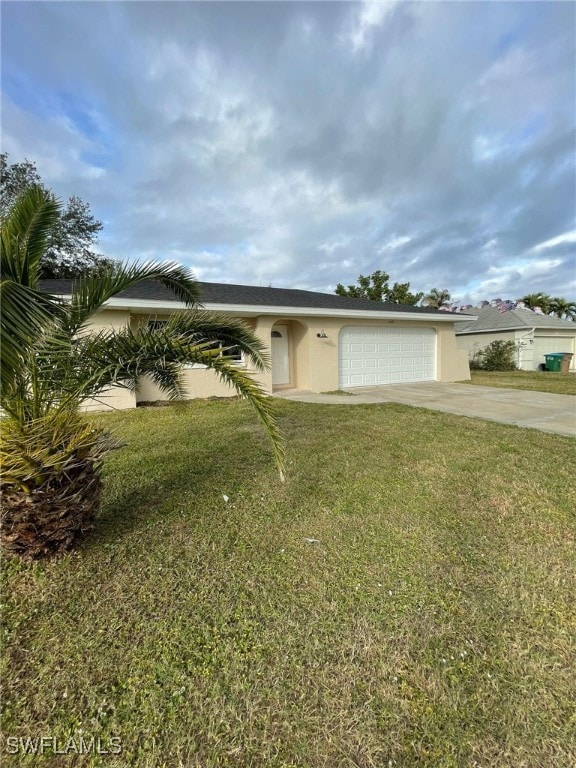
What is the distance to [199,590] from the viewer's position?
8.79 ft

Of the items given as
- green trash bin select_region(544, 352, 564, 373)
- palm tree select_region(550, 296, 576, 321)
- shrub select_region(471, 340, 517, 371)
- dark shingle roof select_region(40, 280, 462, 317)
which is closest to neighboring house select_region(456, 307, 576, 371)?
shrub select_region(471, 340, 517, 371)

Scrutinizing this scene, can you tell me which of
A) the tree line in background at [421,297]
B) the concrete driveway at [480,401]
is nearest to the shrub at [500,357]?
the concrete driveway at [480,401]

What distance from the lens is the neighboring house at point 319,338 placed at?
9.95m

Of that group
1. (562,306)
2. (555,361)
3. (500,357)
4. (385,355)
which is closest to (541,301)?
(562,306)

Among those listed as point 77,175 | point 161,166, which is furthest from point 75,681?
point 77,175

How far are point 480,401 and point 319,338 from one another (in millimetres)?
5419

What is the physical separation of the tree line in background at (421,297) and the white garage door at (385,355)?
652 inches

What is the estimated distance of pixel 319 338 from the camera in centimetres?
1234

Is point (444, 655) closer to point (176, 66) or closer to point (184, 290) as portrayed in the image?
point (184, 290)

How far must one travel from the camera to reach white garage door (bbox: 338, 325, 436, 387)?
13.2m

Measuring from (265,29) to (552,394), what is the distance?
41.0 ft

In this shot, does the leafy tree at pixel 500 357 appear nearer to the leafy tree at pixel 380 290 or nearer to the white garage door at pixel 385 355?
the white garage door at pixel 385 355

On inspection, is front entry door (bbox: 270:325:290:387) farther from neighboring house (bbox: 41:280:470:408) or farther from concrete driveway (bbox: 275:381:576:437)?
concrete driveway (bbox: 275:381:576:437)

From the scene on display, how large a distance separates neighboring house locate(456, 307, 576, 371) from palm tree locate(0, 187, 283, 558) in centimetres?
2086
